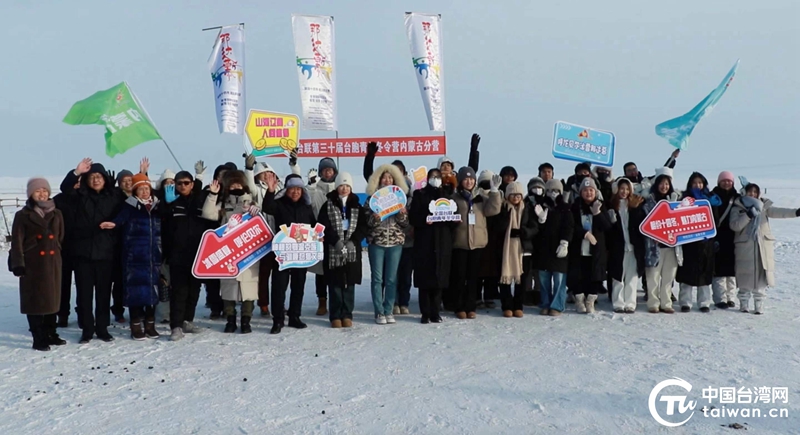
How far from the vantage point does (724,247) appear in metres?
8.09

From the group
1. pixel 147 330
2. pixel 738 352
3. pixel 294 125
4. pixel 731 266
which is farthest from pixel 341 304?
pixel 294 125

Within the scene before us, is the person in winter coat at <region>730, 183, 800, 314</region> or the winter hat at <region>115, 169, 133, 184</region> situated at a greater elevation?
the winter hat at <region>115, 169, 133, 184</region>

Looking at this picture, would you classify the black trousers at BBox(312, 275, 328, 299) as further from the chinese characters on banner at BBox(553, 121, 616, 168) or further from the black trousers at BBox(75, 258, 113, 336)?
the chinese characters on banner at BBox(553, 121, 616, 168)

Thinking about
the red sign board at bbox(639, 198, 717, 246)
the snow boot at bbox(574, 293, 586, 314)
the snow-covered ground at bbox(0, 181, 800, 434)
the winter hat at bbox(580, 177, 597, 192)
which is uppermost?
the winter hat at bbox(580, 177, 597, 192)

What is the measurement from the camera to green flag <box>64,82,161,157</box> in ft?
29.8

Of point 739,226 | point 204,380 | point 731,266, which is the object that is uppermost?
point 739,226

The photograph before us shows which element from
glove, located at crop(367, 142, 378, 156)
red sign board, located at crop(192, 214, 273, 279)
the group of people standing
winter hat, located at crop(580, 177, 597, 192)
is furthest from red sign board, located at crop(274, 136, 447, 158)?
red sign board, located at crop(192, 214, 273, 279)

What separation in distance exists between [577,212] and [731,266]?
2.17 metres

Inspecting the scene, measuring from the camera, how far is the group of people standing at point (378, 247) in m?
6.64

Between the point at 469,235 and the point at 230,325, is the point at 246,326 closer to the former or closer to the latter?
the point at 230,325

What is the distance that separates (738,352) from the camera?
238 inches

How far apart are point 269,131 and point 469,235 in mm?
6603

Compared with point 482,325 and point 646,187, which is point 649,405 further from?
point 646,187

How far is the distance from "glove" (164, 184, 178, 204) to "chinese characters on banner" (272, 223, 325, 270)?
129 cm
